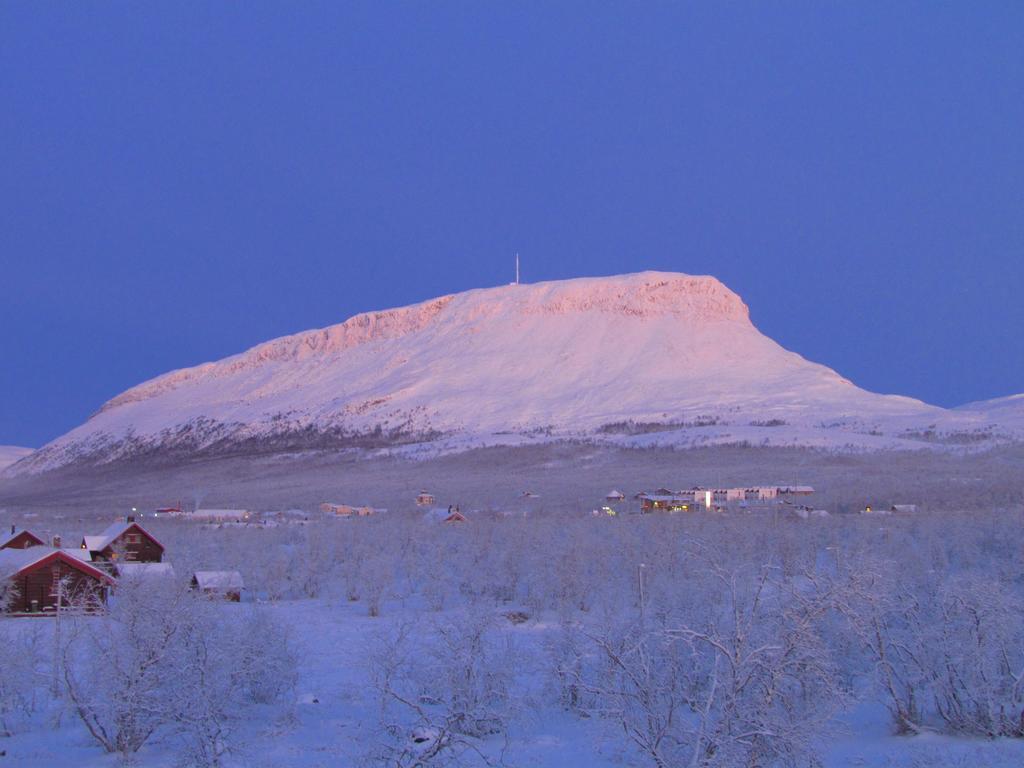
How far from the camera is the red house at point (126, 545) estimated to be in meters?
30.3

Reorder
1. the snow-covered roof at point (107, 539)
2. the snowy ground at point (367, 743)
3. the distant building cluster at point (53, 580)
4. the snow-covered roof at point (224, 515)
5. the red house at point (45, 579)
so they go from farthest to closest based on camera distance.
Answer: the snow-covered roof at point (224, 515) → the snow-covered roof at point (107, 539) → the red house at point (45, 579) → the distant building cluster at point (53, 580) → the snowy ground at point (367, 743)

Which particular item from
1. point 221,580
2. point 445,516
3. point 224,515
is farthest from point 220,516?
point 221,580

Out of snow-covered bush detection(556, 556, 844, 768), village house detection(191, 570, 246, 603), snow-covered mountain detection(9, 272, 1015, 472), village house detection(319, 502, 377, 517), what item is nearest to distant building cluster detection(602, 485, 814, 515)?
village house detection(319, 502, 377, 517)

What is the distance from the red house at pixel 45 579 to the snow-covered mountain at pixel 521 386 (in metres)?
61.3

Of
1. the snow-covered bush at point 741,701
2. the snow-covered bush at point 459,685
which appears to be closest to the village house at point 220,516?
the snow-covered bush at point 459,685

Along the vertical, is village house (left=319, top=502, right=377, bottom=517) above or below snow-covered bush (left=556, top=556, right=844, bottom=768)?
below

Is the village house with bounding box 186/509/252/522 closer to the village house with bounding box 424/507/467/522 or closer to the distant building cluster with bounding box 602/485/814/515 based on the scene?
the village house with bounding box 424/507/467/522

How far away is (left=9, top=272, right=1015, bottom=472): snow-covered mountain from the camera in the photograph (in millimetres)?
94688

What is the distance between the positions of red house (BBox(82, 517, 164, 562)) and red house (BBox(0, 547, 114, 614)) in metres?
5.50

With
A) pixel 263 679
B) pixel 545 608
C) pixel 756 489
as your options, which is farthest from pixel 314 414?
pixel 263 679

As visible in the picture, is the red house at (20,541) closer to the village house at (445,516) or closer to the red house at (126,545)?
the red house at (126,545)

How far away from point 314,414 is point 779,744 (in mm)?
114865

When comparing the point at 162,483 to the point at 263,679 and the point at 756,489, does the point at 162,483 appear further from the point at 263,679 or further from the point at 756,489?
the point at 263,679

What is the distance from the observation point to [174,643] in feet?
39.6
